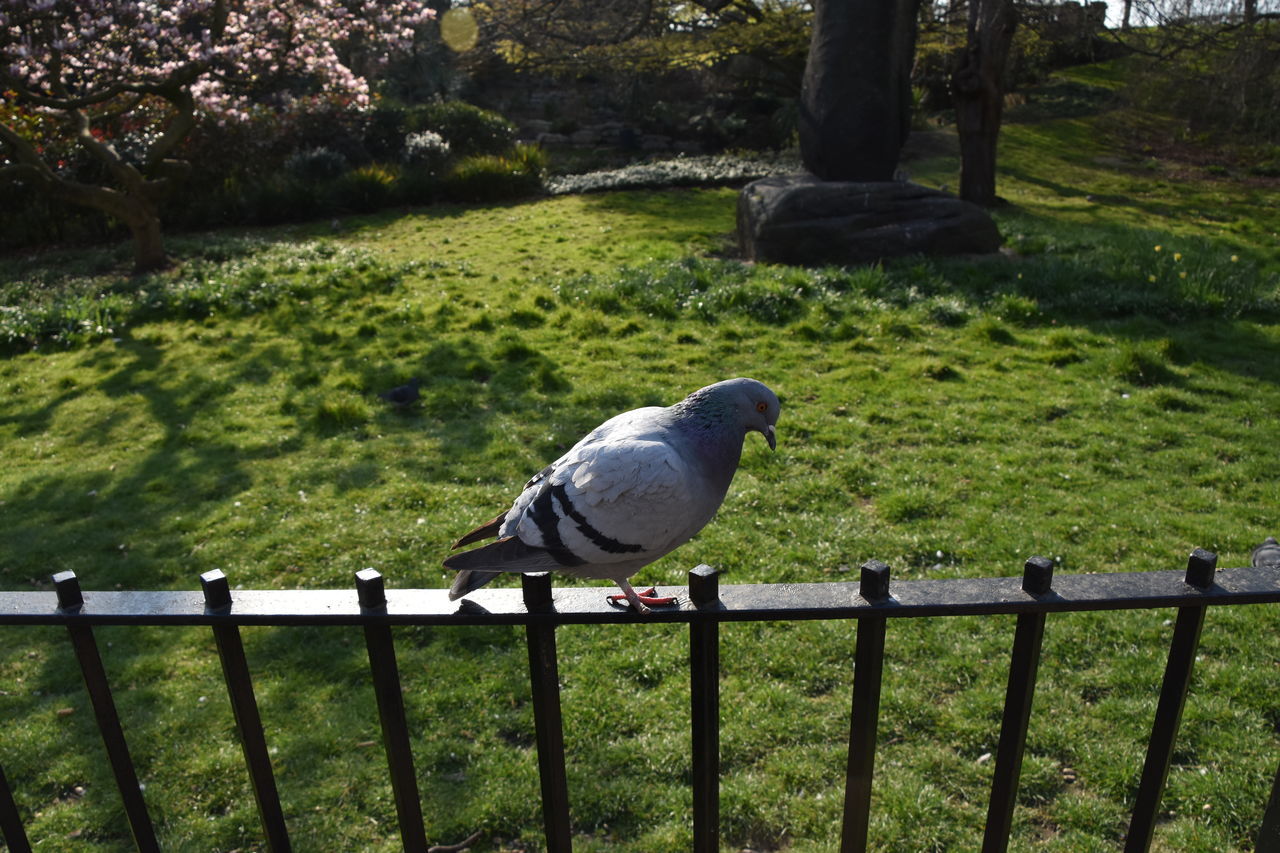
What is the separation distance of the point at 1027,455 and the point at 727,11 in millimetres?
15423

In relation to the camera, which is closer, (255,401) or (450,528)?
(450,528)

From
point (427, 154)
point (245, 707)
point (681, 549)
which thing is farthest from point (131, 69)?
point (245, 707)

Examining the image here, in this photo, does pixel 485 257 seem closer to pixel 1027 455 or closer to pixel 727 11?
pixel 1027 455

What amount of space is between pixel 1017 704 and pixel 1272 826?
0.62 metres

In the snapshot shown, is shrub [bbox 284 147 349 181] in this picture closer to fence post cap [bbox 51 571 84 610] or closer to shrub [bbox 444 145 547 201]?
shrub [bbox 444 145 547 201]

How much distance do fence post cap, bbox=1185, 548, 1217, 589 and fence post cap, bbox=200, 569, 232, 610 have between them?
5.75ft

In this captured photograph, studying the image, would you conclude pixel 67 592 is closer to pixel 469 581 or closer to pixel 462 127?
pixel 469 581

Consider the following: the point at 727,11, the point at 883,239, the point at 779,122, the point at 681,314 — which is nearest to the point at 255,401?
the point at 681,314

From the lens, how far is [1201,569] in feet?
5.24

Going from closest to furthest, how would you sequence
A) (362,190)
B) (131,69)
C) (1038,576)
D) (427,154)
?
(1038,576), (131,69), (362,190), (427,154)

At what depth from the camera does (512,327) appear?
26.7ft

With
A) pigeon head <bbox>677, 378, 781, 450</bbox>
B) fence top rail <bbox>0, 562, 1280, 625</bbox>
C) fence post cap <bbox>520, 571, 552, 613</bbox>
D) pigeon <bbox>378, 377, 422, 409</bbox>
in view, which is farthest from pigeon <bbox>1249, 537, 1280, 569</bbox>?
pigeon <bbox>378, 377, 422, 409</bbox>

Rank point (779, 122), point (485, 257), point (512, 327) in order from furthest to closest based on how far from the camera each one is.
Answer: point (779, 122), point (485, 257), point (512, 327)

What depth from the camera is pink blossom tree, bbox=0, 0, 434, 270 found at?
31.2 ft
